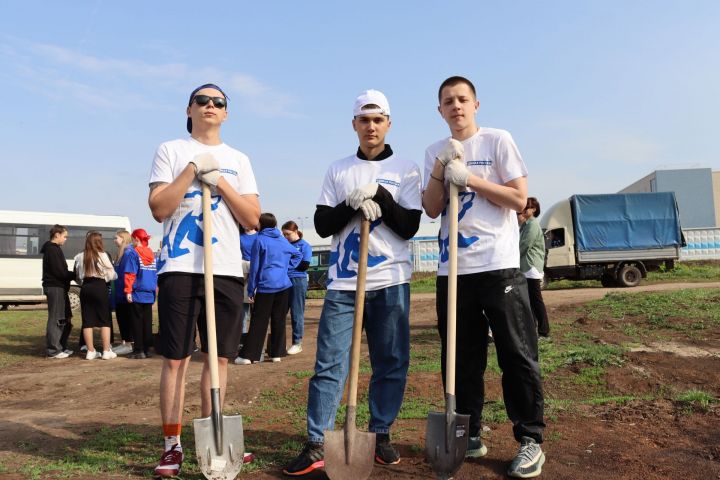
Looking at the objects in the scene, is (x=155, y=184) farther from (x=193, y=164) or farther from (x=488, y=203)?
(x=488, y=203)

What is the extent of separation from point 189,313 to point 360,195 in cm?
114

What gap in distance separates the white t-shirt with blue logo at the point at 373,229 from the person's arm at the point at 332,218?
5 centimetres

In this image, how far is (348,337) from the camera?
12.0 feet

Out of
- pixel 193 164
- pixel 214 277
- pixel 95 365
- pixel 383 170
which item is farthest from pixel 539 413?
pixel 95 365

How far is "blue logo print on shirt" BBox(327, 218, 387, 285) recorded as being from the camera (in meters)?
3.60

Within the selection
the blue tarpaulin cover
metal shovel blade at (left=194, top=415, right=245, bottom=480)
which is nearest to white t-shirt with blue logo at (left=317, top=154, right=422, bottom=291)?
metal shovel blade at (left=194, top=415, right=245, bottom=480)

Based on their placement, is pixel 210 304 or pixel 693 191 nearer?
pixel 210 304

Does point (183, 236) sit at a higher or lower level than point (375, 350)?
higher

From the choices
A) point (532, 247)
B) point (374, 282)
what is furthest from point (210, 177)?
point (532, 247)

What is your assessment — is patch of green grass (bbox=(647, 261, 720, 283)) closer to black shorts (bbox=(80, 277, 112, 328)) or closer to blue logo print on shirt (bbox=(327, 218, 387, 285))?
black shorts (bbox=(80, 277, 112, 328))

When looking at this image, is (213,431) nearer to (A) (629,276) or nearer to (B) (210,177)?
(B) (210,177)

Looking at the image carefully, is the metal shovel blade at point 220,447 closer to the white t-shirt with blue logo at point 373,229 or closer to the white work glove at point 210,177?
the white t-shirt with blue logo at point 373,229

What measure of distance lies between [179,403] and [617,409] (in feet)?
10.2

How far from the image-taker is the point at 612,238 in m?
19.7
